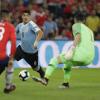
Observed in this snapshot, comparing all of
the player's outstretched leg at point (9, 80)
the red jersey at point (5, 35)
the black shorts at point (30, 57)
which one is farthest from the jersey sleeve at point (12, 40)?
the black shorts at point (30, 57)

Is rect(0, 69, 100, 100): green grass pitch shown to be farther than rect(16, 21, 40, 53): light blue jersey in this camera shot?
No

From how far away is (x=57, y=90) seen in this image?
13.2 metres

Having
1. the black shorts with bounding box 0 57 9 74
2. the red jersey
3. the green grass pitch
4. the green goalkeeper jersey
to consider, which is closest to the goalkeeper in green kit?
the green goalkeeper jersey

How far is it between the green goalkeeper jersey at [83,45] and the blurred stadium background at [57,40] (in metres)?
0.78

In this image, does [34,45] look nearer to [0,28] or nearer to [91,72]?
[0,28]

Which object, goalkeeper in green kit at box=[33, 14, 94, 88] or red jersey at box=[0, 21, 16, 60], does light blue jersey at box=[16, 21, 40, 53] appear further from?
red jersey at box=[0, 21, 16, 60]

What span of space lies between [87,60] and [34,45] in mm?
1851

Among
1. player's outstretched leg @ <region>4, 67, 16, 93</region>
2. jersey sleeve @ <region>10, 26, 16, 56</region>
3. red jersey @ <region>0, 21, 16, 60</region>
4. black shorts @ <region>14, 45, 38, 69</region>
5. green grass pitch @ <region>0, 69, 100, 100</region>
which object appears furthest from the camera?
black shorts @ <region>14, 45, 38, 69</region>

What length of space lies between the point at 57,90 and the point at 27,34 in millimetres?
2807

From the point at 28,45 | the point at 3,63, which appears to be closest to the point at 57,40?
the point at 28,45

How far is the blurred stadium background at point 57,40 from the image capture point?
12534mm

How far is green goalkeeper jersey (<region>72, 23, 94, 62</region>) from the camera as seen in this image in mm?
13248

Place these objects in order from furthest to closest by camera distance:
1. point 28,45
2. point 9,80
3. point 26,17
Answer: point 28,45
point 26,17
point 9,80

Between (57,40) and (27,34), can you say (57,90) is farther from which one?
(57,40)
